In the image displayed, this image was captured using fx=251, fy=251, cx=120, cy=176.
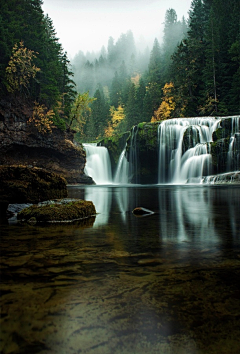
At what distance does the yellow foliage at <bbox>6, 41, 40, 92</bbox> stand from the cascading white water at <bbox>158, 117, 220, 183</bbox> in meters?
18.0

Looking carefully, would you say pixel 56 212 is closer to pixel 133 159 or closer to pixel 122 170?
pixel 133 159

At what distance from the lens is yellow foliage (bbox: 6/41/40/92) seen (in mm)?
27766

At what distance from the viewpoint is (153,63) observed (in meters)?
86.6

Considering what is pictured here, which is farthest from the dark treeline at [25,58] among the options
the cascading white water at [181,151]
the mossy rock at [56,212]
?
the mossy rock at [56,212]

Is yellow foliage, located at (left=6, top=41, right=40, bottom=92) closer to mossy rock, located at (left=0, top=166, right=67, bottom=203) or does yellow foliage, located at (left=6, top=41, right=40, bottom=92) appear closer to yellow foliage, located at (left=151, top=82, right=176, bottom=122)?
mossy rock, located at (left=0, top=166, right=67, bottom=203)

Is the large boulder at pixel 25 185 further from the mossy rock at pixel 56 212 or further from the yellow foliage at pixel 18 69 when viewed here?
the yellow foliage at pixel 18 69

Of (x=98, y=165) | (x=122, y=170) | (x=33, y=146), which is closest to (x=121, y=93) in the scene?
(x=98, y=165)

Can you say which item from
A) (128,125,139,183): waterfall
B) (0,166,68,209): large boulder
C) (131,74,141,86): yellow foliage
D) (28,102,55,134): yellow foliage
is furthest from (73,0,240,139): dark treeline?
(0,166,68,209): large boulder

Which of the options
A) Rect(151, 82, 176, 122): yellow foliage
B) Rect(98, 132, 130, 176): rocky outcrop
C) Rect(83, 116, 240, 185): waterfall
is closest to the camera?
Rect(83, 116, 240, 185): waterfall

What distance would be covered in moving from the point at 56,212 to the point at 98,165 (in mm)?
36663

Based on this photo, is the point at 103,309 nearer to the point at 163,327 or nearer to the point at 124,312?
the point at 124,312

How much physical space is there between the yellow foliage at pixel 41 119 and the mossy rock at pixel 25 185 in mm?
23581

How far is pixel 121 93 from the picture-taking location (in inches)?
3578

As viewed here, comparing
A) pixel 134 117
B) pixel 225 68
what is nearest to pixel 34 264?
pixel 225 68
